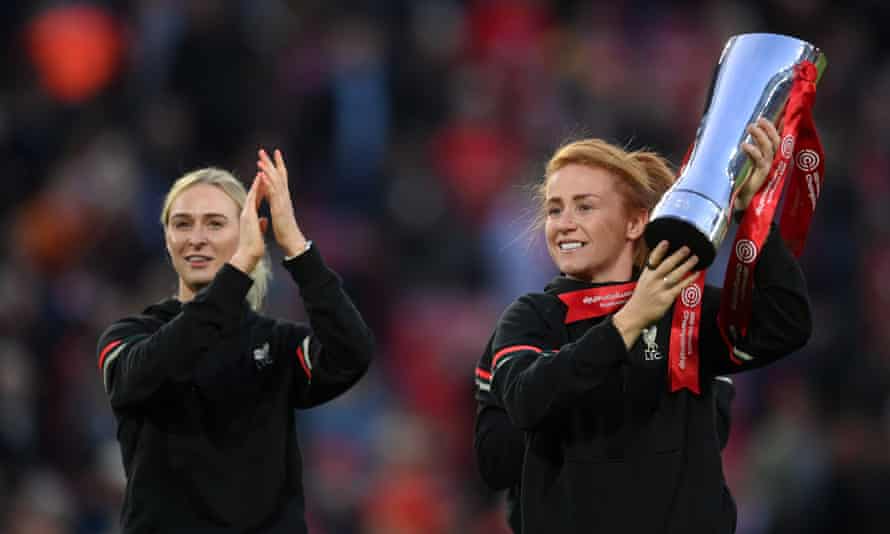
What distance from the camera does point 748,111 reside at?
350 cm

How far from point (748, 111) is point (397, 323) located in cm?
558

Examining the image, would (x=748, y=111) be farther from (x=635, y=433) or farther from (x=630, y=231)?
(x=635, y=433)

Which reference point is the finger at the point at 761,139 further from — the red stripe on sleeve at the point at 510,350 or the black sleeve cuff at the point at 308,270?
the black sleeve cuff at the point at 308,270

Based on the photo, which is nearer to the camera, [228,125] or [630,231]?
[630,231]

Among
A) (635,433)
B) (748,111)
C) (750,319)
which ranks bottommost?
(635,433)

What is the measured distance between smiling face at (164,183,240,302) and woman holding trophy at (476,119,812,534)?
3.11 ft

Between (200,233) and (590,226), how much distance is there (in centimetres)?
115

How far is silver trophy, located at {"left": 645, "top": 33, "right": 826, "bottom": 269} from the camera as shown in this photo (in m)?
3.27

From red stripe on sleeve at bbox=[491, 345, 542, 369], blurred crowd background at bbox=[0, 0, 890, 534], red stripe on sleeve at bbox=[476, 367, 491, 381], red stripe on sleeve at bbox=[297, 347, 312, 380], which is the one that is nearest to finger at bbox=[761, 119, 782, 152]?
red stripe on sleeve at bbox=[491, 345, 542, 369]

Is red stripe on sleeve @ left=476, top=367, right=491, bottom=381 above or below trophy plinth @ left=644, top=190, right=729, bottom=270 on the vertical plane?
below

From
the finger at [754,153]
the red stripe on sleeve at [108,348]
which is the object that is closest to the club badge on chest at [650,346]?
the finger at [754,153]

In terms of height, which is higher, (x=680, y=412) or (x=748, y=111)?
(x=748, y=111)

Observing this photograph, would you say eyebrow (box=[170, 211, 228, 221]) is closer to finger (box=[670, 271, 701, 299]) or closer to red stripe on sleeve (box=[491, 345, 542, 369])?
red stripe on sleeve (box=[491, 345, 542, 369])

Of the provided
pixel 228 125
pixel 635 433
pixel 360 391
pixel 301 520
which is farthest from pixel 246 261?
pixel 228 125
